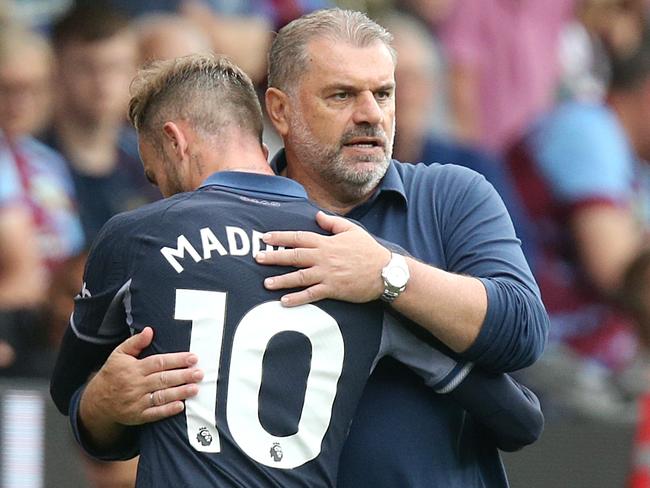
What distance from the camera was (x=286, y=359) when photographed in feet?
9.31

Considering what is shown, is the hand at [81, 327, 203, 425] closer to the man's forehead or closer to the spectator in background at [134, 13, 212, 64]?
the man's forehead

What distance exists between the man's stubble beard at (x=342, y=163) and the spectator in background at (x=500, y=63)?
14.2 feet

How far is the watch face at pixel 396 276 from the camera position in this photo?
288 cm

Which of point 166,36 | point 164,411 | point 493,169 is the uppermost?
point 164,411

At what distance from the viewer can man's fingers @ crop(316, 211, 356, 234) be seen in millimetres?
2914

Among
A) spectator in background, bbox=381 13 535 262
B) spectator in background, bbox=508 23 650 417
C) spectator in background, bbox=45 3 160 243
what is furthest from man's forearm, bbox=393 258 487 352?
spectator in background, bbox=508 23 650 417

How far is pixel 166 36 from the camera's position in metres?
6.66

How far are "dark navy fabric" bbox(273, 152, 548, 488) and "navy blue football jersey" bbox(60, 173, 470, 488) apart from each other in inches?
7.1

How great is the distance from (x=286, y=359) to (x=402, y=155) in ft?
14.4

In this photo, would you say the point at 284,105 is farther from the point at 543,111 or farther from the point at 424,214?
A: the point at 543,111

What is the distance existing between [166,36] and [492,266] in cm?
393

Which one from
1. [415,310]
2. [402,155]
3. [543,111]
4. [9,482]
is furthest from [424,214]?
[543,111]

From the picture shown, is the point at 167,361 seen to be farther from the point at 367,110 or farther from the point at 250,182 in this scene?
the point at 367,110

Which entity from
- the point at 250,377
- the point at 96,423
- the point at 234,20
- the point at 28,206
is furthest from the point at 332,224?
the point at 234,20
